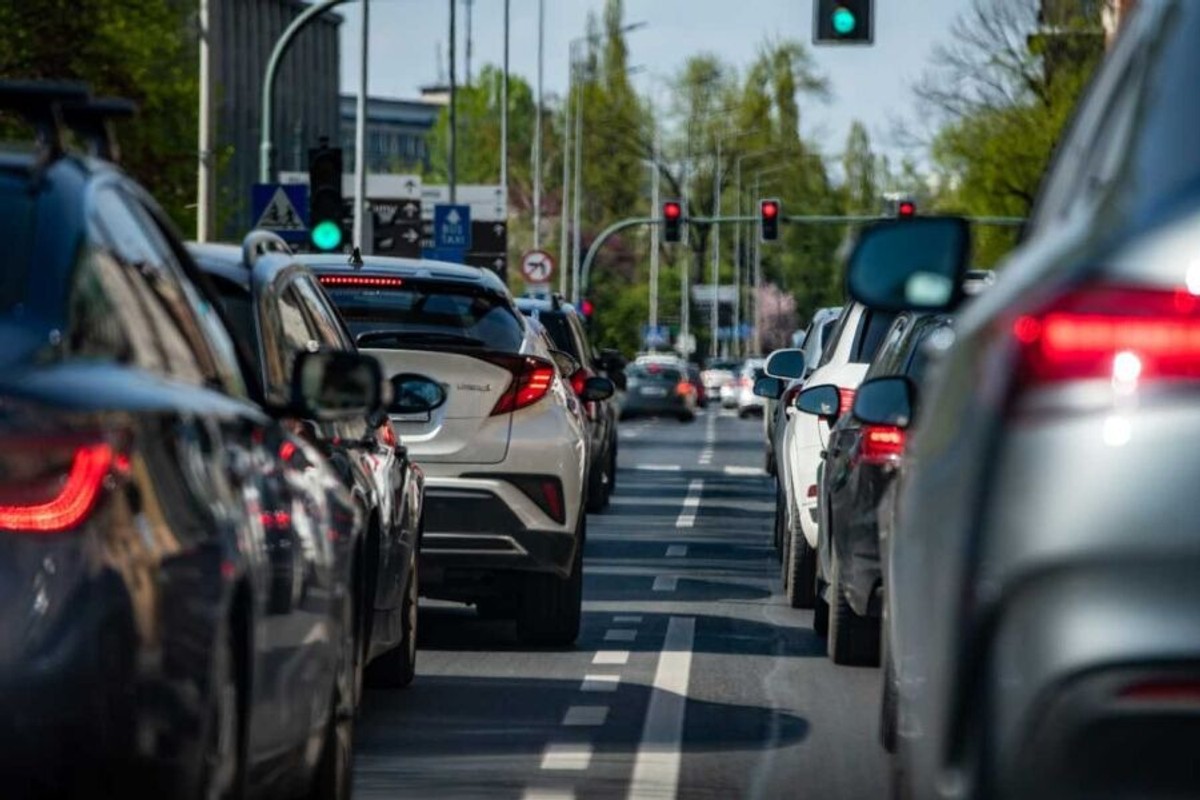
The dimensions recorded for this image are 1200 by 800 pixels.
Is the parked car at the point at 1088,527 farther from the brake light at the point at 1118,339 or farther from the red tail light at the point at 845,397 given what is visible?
the red tail light at the point at 845,397

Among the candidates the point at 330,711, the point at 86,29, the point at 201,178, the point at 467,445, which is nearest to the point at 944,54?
the point at 86,29

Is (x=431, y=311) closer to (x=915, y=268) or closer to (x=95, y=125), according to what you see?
(x=95, y=125)

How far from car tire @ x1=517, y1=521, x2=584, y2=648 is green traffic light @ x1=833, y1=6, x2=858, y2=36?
1792 cm

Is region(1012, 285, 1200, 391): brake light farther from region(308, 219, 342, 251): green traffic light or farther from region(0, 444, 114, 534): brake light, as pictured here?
region(308, 219, 342, 251): green traffic light

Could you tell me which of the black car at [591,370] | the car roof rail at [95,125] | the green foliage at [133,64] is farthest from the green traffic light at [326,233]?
the car roof rail at [95,125]

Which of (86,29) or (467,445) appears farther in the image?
(86,29)

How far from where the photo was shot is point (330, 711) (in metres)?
8.16

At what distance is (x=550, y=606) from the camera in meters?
15.2

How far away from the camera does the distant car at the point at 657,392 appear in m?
76.9

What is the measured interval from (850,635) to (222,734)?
339 inches

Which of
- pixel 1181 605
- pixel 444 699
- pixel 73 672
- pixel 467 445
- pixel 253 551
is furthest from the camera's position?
pixel 467 445

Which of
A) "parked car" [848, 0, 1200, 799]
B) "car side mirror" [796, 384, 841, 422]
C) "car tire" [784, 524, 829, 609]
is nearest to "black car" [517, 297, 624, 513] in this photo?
"car tire" [784, 524, 829, 609]

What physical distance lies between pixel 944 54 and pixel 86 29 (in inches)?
1812

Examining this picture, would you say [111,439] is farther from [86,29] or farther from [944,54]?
[944,54]
